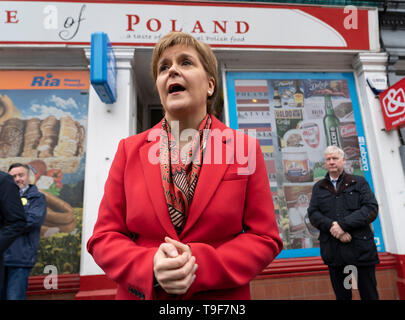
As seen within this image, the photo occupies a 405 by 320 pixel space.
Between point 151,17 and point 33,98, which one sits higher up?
point 151,17

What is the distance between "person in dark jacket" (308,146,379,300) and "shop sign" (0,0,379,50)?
2864 mm

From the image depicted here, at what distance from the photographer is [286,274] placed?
384 centimetres

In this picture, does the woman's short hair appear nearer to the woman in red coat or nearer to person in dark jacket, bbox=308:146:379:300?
the woman in red coat

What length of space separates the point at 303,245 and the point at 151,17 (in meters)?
4.88

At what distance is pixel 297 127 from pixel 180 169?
4.08m

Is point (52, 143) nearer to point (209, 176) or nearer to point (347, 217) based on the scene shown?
point (209, 176)

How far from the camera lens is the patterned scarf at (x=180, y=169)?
1.04 m

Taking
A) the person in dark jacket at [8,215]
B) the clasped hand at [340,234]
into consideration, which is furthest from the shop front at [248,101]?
the person in dark jacket at [8,215]

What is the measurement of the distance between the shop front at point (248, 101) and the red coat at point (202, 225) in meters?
3.02

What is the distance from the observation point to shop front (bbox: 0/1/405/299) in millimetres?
3873

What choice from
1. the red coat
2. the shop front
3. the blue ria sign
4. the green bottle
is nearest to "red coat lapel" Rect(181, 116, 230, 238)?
the red coat

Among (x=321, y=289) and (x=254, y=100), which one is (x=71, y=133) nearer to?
(x=254, y=100)

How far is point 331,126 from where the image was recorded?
4.69 m

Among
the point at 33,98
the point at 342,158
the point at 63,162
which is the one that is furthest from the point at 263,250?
the point at 33,98
